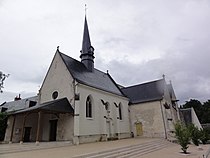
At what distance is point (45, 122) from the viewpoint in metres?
17.7

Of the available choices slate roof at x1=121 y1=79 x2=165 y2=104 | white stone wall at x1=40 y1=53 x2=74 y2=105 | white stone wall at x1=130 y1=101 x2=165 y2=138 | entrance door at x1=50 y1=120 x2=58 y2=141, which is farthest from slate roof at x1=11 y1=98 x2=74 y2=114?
slate roof at x1=121 y1=79 x2=165 y2=104

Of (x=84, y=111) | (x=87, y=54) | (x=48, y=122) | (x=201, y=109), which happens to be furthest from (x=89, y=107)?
(x=201, y=109)

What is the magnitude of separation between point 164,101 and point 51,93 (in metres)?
14.3

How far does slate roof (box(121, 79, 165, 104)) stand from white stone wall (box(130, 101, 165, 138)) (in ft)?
2.46

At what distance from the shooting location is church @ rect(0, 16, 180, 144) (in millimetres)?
15375

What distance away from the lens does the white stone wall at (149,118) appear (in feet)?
70.0

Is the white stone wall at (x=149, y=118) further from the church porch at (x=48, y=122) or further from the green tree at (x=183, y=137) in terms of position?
the church porch at (x=48, y=122)

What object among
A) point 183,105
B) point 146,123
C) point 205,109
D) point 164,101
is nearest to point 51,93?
point 146,123

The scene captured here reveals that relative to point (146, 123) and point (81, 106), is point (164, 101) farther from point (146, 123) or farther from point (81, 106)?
point (81, 106)

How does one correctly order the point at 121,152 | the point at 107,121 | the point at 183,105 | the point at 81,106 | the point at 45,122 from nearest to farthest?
the point at 121,152
the point at 81,106
the point at 45,122
the point at 107,121
the point at 183,105

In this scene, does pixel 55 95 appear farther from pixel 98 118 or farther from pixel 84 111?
pixel 98 118

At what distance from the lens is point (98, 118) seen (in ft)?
58.5

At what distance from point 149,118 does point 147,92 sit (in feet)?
13.2

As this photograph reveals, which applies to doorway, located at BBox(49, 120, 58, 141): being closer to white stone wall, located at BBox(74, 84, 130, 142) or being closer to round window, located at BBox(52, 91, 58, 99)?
round window, located at BBox(52, 91, 58, 99)
